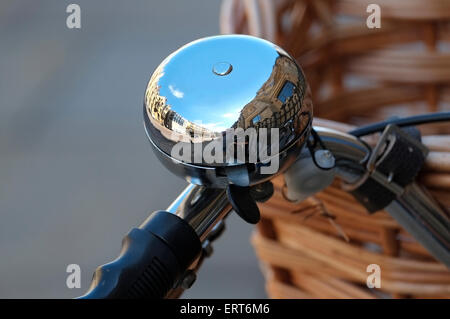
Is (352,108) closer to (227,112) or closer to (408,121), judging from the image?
(408,121)

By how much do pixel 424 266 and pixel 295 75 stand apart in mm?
190

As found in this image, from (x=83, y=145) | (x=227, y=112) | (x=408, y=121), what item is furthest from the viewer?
(x=83, y=145)

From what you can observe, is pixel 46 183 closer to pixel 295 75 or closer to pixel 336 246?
pixel 336 246

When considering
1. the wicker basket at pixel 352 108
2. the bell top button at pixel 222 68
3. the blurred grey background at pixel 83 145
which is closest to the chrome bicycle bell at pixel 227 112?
the bell top button at pixel 222 68

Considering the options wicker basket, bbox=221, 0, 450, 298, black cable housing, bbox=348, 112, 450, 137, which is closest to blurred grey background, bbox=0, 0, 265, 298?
wicker basket, bbox=221, 0, 450, 298

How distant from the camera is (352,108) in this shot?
32.0 inches

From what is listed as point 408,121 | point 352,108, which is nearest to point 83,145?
point 352,108

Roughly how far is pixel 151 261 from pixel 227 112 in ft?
0.25

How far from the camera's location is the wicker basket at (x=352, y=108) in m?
0.47

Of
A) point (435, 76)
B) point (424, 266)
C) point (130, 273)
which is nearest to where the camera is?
point (130, 273)

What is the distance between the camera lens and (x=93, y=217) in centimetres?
128

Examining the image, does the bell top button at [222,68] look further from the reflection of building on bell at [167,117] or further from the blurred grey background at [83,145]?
the blurred grey background at [83,145]

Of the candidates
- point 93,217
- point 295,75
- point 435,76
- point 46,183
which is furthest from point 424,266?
point 46,183

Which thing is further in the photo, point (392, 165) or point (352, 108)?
point (352, 108)
